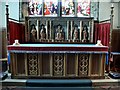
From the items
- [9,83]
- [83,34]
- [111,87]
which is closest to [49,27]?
[83,34]

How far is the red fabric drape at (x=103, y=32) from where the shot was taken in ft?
14.8

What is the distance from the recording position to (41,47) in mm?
3848

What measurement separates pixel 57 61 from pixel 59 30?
140 centimetres

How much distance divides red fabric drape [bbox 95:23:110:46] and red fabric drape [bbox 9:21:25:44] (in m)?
2.06

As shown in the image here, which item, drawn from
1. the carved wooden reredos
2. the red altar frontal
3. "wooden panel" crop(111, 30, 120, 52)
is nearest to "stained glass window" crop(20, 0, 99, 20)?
the carved wooden reredos

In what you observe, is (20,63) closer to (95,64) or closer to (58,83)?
(58,83)

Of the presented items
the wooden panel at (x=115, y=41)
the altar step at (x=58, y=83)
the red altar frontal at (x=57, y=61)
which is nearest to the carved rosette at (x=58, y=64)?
the red altar frontal at (x=57, y=61)

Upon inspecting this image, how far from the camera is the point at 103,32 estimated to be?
4.77 meters

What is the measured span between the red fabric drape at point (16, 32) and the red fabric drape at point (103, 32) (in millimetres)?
2065

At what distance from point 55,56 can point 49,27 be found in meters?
1.41

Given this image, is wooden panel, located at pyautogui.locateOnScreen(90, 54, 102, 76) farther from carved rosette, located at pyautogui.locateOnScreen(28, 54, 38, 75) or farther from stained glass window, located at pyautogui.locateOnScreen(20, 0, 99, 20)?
stained glass window, located at pyautogui.locateOnScreen(20, 0, 99, 20)

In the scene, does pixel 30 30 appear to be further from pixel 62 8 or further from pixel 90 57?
pixel 90 57

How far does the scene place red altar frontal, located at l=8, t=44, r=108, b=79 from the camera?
3826mm

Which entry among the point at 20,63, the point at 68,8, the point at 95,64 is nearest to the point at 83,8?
the point at 68,8
